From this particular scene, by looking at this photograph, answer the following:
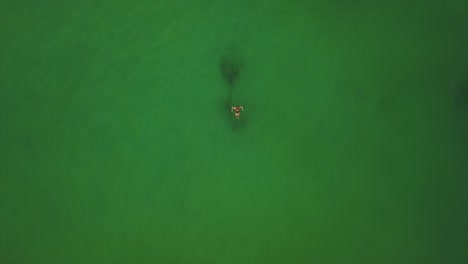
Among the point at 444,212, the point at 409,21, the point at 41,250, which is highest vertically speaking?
the point at 409,21

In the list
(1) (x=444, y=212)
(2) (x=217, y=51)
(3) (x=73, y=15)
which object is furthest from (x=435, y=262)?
(3) (x=73, y=15)

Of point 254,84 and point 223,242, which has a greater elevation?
point 254,84

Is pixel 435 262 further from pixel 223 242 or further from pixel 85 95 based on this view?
pixel 85 95

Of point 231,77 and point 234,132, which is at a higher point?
point 231,77

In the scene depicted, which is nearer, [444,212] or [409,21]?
[409,21]
